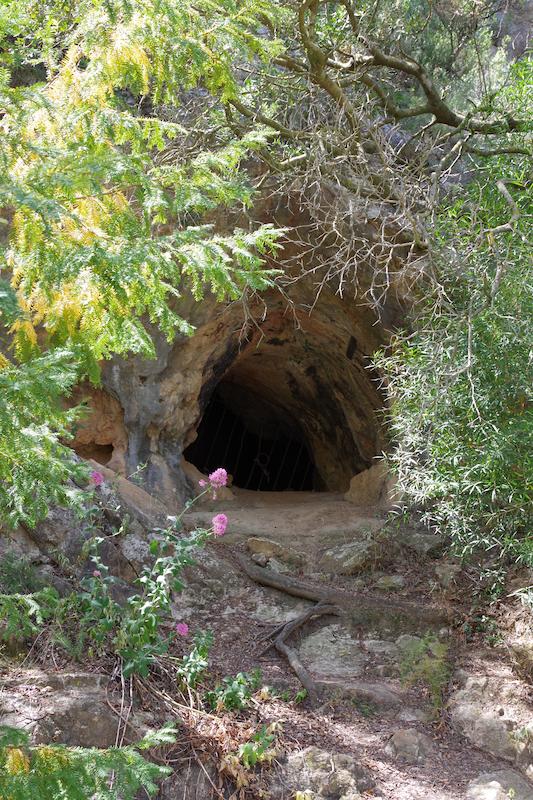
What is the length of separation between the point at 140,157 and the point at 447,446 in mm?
3511

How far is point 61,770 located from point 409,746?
3.09 meters

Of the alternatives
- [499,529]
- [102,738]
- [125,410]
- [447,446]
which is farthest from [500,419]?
[125,410]

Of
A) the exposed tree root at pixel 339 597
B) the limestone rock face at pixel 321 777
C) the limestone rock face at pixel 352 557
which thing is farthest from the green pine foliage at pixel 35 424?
the limestone rock face at pixel 352 557

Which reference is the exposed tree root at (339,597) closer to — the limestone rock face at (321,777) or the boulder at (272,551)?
the boulder at (272,551)

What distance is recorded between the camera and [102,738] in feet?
13.5

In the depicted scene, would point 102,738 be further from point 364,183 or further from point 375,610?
point 364,183

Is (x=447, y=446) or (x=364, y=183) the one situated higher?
(x=364, y=183)

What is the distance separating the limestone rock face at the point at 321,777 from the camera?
14.5ft

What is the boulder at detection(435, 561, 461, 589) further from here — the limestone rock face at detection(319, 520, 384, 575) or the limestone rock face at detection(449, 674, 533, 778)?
the limestone rock face at detection(449, 674, 533, 778)

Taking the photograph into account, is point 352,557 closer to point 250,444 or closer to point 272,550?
point 272,550

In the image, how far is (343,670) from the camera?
229 inches

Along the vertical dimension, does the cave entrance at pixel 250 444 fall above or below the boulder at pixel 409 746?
above

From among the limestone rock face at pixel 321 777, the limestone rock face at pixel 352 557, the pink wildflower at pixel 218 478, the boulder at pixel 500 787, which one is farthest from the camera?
the limestone rock face at pixel 352 557

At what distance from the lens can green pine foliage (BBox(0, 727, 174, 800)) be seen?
242 centimetres
